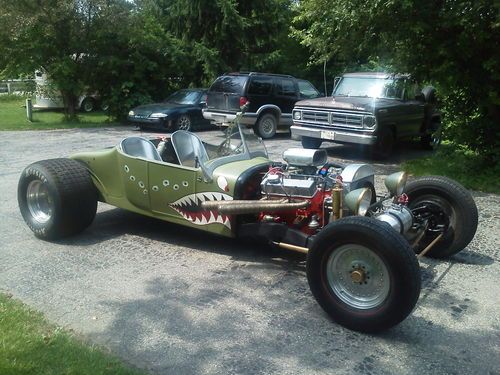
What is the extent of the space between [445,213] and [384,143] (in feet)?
20.7

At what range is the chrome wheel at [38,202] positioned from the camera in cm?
602

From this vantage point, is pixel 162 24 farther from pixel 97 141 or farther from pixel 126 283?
pixel 126 283

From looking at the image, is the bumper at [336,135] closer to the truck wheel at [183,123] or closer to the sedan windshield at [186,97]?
the truck wheel at [183,123]

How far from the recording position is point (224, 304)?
14.3 feet

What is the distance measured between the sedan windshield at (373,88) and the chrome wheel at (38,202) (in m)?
7.93

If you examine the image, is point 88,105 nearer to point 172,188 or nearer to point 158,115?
point 158,115

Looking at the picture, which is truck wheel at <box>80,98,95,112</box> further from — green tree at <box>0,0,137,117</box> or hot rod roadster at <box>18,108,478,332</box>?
hot rod roadster at <box>18,108,478,332</box>

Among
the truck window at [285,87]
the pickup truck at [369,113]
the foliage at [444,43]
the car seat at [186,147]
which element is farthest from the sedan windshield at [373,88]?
the car seat at [186,147]

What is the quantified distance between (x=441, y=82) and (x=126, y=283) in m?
7.11

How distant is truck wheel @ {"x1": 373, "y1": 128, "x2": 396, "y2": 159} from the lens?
1112cm

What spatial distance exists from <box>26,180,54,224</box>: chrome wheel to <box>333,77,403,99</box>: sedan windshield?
793cm

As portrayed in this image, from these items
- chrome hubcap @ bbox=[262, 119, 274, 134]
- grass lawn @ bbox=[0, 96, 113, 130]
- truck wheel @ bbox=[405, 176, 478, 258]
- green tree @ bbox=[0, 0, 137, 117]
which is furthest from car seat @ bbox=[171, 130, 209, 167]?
green tree @ bbox=[0, 0, 137, 117]

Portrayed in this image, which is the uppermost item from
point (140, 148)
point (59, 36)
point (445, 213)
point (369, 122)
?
point (59, 36)

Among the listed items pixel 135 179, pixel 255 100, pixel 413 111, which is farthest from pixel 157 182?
pixel 255 100
